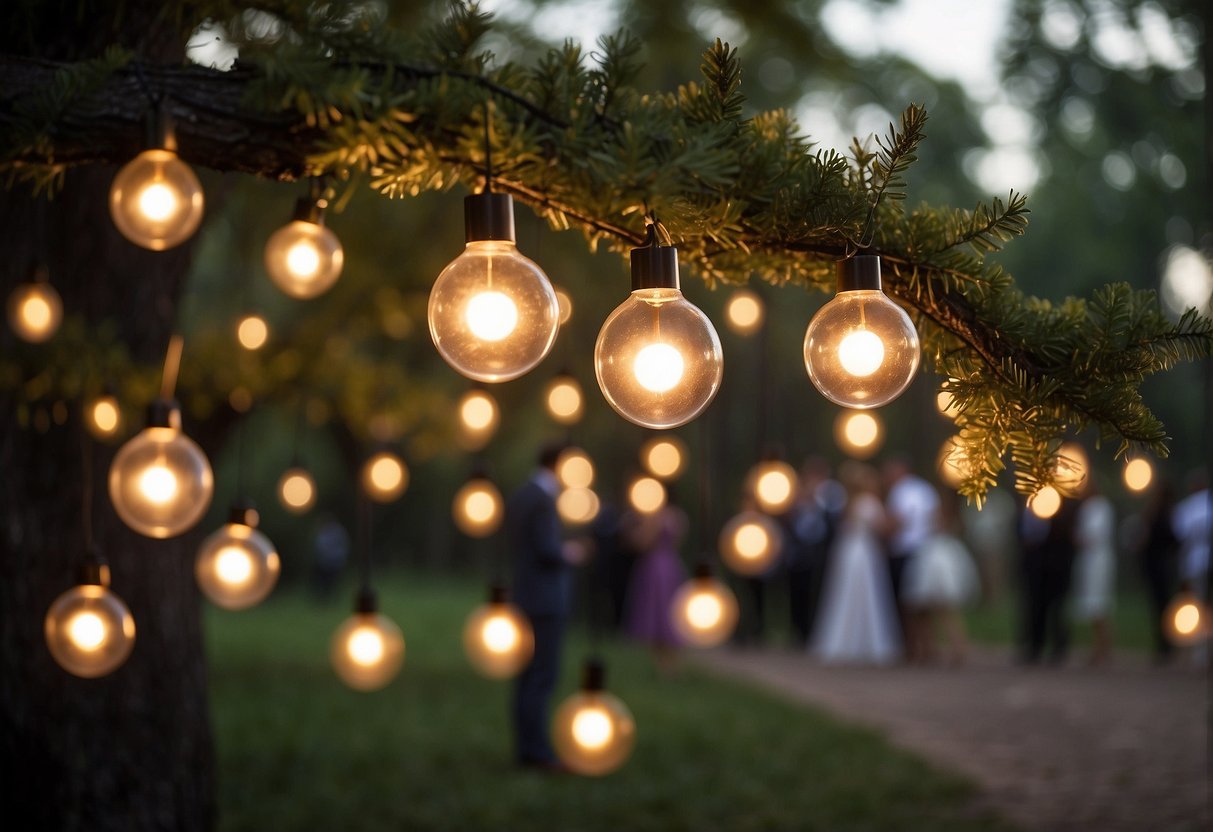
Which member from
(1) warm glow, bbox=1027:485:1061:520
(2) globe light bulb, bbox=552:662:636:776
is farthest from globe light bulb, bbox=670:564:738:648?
(1) warm glow, bbox=1027:485:1061:520

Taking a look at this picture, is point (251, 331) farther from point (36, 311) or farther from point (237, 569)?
point (237, 569)

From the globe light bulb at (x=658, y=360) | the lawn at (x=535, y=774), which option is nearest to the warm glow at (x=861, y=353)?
the globe light bulb at (x=658, y=360)

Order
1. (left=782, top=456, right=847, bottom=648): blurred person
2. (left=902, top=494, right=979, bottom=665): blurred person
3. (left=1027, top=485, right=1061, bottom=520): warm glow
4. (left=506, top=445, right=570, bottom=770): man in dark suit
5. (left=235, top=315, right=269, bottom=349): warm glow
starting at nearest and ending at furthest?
(left=1027, top=485, right=1061, bottom=520): warm glow → (left=235, top=315, right=269, bottom=349): warm glow → (left=506, top=445, right=570, bottom=770): man in dark suit → (left=902, top=494, right=979, bottom=665): blurred person → (left=782, top=456, right=847, bottom=648): blurred person

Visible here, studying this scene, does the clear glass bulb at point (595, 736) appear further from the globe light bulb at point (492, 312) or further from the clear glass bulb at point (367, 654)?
the globe light bulb at point (492, 312)

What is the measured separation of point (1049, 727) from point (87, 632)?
304 inches

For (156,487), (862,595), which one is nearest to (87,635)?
(156,487)

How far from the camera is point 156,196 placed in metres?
2.23

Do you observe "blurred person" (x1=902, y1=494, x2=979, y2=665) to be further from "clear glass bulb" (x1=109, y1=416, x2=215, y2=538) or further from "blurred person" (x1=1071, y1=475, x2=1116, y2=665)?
"clear glass bulb" (x1=109, y1=416, x2=215, y2=538)

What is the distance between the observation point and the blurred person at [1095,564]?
1197 cm

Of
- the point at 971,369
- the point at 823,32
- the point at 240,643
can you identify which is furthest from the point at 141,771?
the point at 240,643

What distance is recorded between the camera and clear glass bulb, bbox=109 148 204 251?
2.22 meters

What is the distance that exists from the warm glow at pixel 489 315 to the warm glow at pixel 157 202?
873 millimetres

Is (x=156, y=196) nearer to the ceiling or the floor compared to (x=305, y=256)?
nearer to the floor

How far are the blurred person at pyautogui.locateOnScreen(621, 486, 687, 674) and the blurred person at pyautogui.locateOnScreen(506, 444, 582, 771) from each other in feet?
16.2
